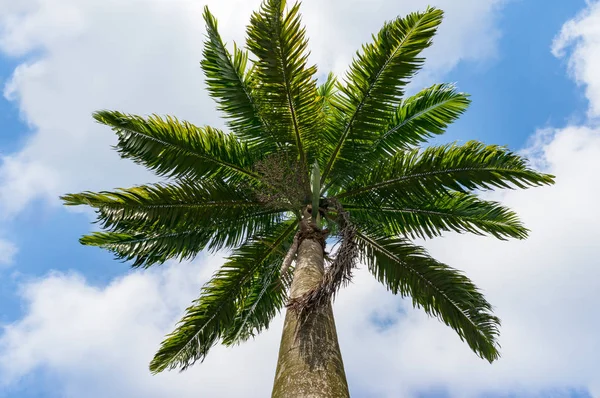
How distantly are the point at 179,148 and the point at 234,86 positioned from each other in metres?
1.41

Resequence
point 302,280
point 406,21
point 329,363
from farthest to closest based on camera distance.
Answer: point 406,21
point 302,280
point 329,363

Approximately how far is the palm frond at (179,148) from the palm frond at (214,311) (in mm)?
1410

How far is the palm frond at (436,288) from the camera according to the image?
870cm

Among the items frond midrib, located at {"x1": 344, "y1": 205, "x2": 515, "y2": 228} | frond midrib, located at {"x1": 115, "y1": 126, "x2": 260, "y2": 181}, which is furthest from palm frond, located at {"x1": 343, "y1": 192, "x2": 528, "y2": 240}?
frond midrib, located at {"x1": 115, "y1": 126, "x2": 260, "y2": 181}

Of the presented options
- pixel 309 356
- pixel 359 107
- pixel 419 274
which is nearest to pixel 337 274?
pixel 309 356

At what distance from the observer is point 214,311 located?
8.88m

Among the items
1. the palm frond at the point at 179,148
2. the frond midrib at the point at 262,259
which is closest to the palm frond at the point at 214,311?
the frond midrib at the point at 262,259

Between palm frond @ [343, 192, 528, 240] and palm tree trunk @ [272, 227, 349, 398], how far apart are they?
125 inches

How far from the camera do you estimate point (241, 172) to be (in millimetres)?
9391

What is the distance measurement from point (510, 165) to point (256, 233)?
433 centimetres

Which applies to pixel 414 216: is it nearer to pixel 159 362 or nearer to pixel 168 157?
pixel 168 157

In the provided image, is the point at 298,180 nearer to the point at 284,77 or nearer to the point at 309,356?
the point at 284,77

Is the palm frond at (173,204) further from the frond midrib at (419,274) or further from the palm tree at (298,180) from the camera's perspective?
the frond midrib at (419,274)

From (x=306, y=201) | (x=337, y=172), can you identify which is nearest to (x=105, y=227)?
(x=306, y=201)
